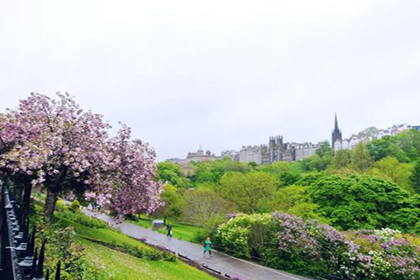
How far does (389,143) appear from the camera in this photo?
6988 cm

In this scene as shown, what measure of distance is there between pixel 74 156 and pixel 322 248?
16.2 m

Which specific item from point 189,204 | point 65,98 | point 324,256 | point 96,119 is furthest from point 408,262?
point 189,204

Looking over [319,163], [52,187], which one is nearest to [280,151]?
[319,163]

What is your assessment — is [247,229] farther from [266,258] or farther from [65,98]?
[65,98]

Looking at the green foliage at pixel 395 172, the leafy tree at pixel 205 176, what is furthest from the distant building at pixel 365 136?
the green foliage at pixel 395 172

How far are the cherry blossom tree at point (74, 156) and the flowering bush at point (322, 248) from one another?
10.2m

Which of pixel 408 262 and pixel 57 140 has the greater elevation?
pixel 57 140

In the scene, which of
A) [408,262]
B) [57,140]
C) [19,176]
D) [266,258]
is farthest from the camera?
[266,258]

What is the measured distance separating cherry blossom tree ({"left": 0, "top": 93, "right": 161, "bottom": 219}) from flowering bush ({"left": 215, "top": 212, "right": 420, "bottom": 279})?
1020 centimetres

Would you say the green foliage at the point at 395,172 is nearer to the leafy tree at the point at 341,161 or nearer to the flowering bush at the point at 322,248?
the leafy tree at the point at 341,161

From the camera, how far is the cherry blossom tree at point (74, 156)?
1155cm

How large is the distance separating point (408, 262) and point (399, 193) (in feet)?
29.5

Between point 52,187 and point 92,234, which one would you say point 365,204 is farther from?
point 52,187

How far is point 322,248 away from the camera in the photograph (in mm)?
19641
